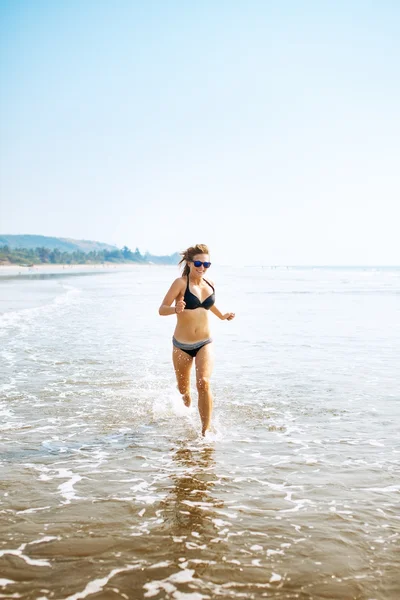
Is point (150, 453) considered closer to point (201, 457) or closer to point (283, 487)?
point (201, 457)

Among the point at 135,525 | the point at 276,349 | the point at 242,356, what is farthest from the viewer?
the point at 276,349

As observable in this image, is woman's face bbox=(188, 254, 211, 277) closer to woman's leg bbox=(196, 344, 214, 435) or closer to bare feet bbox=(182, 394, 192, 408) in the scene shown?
woman's leg bbox=(196, 344, 214, 435)

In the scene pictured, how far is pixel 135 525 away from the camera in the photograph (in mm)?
4531

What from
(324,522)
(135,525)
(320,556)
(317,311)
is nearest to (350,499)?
(324,522)

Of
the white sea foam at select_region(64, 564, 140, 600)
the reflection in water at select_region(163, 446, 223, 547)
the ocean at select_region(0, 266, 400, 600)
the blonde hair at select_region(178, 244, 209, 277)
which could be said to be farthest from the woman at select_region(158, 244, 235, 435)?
the white sea foam at select_region(64, 564, 140, 600)

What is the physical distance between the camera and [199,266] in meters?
7.13

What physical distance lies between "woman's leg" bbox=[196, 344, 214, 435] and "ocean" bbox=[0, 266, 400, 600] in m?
→ 0.25

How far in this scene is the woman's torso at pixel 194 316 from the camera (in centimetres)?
729

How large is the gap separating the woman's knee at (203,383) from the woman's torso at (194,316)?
53cm

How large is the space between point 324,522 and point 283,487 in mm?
811

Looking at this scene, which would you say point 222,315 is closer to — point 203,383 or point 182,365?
point 182,365

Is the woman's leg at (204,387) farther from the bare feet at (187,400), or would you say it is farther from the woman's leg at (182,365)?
the bare feet at (187,400)

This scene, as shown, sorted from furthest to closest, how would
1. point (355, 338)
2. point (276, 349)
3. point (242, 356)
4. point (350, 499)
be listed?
point (355, 338) → point (276, 349) → point (242, 356) → point (350, 499)

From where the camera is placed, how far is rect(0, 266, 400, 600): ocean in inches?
149
